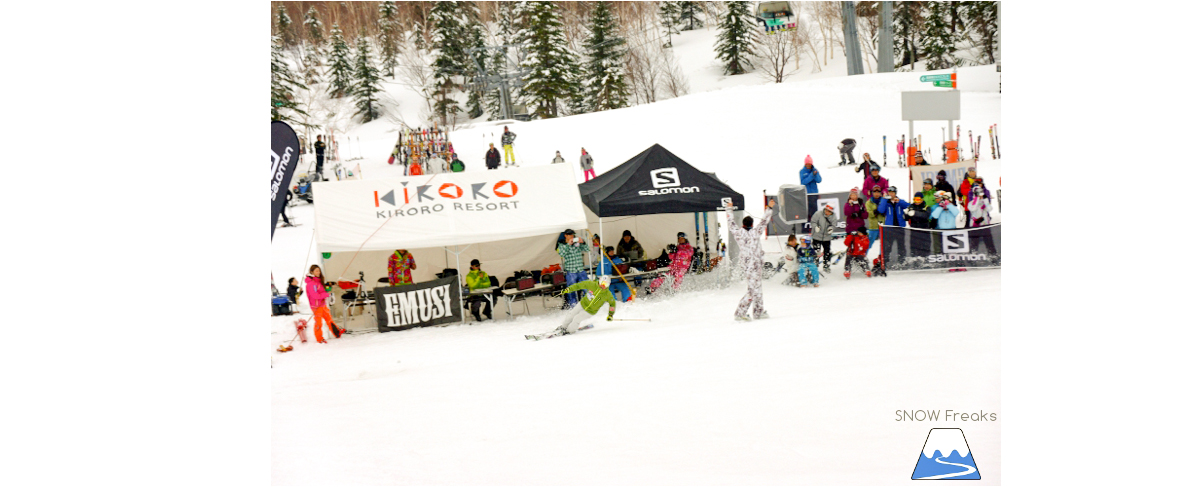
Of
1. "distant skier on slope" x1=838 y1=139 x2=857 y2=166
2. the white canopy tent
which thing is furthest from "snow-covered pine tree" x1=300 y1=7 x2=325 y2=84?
the white canopy tent

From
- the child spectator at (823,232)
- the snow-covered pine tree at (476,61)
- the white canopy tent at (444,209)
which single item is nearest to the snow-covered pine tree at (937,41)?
the snow-covered pine tree at (476,61)

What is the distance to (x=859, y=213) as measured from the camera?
9.68 meters

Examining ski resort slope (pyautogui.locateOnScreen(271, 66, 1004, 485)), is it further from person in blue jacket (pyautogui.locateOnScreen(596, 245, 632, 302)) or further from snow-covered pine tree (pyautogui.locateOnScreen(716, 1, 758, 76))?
snow-covered pine tree (pyautogui.locateOnScreen(716, 1, 758, 76))

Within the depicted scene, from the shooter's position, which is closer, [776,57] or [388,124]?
[388,124]

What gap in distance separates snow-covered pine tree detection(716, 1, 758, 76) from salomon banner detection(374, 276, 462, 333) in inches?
1353

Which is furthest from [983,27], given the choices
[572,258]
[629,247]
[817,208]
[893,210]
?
[572,258]

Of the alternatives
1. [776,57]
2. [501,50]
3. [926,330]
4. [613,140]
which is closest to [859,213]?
[926,330]

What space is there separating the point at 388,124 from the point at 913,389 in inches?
1337

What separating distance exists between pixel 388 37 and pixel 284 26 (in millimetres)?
6261

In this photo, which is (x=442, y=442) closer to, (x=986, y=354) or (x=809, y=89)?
(x=986, y=354)

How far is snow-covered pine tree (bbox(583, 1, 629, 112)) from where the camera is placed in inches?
1387

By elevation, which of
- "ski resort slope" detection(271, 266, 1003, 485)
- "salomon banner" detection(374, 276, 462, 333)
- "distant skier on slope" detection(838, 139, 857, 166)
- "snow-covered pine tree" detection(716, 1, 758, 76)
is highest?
"snow-covered pine tree" detection(716, 1, 758, 76)

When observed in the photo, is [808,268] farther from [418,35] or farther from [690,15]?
[690,15]

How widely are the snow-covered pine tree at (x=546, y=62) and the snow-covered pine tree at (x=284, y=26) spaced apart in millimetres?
10676
